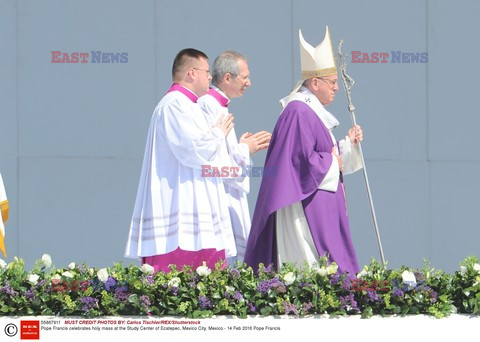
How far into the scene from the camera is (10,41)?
36.2 ft

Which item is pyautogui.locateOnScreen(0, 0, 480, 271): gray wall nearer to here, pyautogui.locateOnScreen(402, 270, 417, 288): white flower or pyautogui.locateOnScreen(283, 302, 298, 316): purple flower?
pyautogui.locateOnScreen(402, 270, 417, 288): white flower

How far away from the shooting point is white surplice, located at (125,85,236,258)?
351 inches

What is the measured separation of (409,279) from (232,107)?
4.13 m

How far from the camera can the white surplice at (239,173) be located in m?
9.20

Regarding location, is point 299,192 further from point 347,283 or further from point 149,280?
point 149,280

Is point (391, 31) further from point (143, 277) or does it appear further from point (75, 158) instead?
point (143, 277)

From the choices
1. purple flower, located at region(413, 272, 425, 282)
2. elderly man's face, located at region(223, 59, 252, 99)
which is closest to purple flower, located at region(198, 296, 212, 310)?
purple flower, located at region(413, 272, 425, 282)

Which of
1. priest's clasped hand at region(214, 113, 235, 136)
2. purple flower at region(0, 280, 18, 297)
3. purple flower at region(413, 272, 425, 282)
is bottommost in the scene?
purple flower at region(0, 280, 18, 297)

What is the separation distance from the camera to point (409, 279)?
7.18 m

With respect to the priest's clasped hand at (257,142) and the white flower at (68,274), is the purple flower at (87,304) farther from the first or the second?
the priest's clasped hand at (257,142)

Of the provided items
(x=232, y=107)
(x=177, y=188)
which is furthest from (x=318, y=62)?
(x=232, y=107)

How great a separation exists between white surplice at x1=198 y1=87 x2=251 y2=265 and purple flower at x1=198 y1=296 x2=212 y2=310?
2.13 meters

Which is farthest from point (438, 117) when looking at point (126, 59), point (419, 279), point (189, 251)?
point (419, 279)

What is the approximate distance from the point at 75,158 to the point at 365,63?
2.22m
